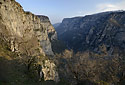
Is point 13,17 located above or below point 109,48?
above

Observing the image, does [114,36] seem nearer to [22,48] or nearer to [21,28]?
[21,28]

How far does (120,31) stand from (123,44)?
57.8ft

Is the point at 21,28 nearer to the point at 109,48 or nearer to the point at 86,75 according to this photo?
the point at 86,75

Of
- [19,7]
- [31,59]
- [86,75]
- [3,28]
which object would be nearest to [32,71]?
[31,59]

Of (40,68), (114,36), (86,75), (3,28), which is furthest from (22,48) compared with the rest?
(114,36)

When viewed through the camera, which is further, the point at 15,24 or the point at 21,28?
the point at 21,28

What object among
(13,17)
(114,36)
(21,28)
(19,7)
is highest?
(19,7)

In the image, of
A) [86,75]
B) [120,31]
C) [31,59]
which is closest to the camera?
[86,75]

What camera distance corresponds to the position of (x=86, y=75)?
2228 cm

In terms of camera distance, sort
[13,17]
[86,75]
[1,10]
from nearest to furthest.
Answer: [86,75] < [1,10] < [13,17]

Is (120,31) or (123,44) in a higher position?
(120,31)

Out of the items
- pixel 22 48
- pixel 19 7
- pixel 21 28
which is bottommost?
pixel 22 48

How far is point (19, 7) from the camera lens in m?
52.1

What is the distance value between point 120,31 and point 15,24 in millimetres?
96761
